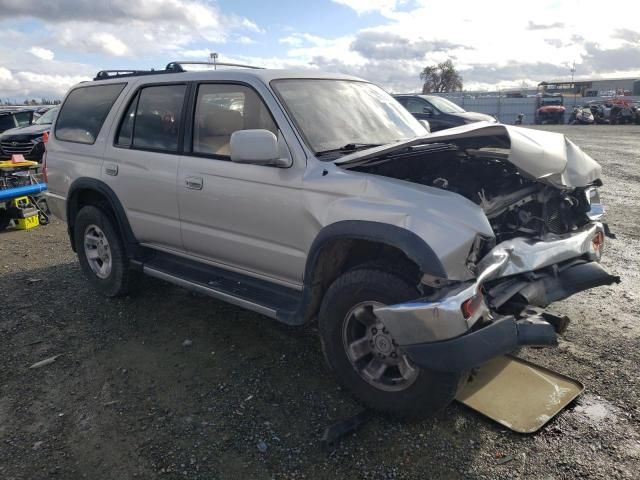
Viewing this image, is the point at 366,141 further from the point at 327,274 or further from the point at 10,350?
the point at 10,350

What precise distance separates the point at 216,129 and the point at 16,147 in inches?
442

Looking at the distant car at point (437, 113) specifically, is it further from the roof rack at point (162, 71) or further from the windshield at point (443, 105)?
the roof rack at point (162, 71)

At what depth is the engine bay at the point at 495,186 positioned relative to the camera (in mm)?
3195

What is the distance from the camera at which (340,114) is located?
3766mm

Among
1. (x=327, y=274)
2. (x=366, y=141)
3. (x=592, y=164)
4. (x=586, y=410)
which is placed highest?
(x=366, y=141)

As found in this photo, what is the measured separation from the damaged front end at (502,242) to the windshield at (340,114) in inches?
17.0

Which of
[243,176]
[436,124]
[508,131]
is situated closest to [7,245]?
[243,176]

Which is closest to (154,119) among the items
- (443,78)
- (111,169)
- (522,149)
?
(111,169)

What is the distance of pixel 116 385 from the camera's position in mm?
3520

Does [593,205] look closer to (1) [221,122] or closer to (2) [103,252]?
(1) [221,122]

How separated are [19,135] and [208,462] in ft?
42.1

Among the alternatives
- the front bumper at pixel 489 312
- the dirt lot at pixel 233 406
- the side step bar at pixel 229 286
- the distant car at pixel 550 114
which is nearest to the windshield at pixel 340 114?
the side step bar at pixel 229 286

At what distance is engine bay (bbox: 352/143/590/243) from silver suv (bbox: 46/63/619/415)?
0.5 inches

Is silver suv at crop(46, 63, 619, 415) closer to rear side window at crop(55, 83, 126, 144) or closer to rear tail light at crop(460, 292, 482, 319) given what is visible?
rear tail light at crop(460, 292, 482, 319)
